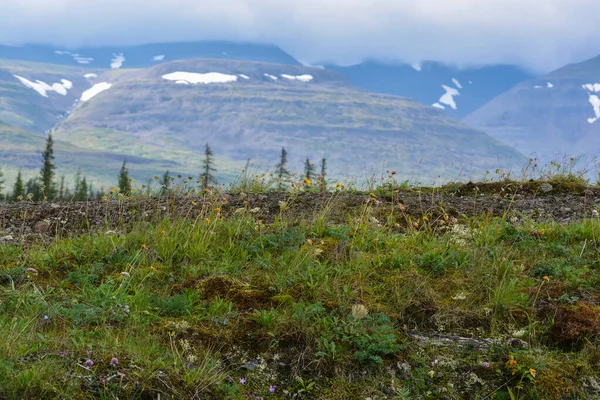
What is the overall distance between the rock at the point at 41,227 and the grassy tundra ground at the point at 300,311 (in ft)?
0.42

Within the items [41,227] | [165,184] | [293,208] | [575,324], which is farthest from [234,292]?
[165,184]

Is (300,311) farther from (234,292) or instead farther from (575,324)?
(575,324)

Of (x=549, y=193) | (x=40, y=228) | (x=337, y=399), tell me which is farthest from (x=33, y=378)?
(x=549, y=193)

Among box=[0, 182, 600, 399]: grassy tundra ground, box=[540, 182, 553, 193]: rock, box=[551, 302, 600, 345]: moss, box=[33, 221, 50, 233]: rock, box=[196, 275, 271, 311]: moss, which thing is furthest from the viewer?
box=[540, 182, 553, 193]: rock

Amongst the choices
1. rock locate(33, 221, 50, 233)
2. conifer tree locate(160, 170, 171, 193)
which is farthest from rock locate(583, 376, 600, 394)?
rock locate(33, 221, 50, 233)

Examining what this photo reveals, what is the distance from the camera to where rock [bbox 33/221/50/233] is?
867 centimetres

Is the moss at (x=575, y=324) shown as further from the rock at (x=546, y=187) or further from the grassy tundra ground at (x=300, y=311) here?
the rock at (x=546, y=187)

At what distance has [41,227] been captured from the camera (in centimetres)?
874

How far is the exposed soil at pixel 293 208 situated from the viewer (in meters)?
8.80

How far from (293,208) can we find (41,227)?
3752 mm

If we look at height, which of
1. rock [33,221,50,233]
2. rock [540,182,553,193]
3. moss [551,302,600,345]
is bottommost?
rock [33,221,50,233]

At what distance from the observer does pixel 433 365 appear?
211 inches

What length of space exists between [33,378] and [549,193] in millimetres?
10170

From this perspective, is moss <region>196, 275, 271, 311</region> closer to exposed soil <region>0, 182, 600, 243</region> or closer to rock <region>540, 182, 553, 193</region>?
exposed soil <region>0, 182, 600, 243</region>
